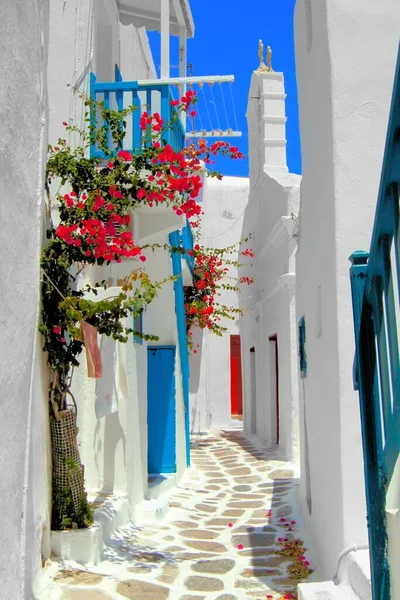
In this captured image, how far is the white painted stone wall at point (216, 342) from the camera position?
53.7ft

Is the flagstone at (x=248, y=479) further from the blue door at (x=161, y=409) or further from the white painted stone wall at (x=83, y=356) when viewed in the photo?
the white painted stone wall at (x=83, y=356)

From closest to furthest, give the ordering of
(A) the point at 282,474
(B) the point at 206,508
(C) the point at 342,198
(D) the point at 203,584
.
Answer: (C) the point at 342,198, (D) the point at 203,584, (B) the point at 206,508, (A) the point at 282,474

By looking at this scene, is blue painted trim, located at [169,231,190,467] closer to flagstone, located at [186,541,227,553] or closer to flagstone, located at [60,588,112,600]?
flagstone, located at [186,541,227,553]

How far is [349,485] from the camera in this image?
14.3 feet

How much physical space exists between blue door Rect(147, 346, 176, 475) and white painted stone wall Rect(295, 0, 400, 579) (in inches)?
176

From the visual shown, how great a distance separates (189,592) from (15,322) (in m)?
3.33

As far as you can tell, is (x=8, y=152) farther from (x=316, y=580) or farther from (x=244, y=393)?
(x=244, y=393)

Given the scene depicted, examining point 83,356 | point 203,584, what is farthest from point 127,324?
point 203,584

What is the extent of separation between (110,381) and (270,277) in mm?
6466

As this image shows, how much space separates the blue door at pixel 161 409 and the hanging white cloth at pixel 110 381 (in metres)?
3.03

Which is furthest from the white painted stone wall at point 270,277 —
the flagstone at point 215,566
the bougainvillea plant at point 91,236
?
the flagstone at point 215,566

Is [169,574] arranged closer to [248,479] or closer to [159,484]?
[159,484]

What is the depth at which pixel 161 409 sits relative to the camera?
9836 mm

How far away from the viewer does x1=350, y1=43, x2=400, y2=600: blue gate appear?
253cm
